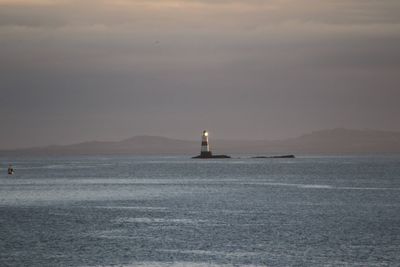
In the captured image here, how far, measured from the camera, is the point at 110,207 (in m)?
65.9

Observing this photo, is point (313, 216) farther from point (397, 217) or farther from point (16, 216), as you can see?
point (16, 216)

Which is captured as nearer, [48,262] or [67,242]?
[48,262]

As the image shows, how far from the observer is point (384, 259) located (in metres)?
35.8

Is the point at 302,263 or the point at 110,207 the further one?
the point at 110,207

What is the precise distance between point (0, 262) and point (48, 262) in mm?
2025

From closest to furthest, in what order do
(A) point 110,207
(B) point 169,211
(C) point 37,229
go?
(C) point 37,229
(B) point 169,211
(A) point 110,207

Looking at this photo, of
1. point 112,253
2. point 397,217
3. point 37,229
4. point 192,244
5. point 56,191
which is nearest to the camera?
point 112,253

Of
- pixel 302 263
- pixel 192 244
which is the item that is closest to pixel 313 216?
Answer: pixel 192 244

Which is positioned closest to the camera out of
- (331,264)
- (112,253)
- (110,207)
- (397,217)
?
(331,264)

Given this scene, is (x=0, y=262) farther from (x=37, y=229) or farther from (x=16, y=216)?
(x=16, y=216)

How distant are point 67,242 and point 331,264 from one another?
14238 mm

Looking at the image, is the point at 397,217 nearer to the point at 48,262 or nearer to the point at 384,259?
the point at 384,259

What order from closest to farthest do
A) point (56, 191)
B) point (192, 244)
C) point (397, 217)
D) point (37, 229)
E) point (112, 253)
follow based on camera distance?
point (112, 253)
point (192, 244)
point (37, 229)
point (397, 217)
point (56, 191)

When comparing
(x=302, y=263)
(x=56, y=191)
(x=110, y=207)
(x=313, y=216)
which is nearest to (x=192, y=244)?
(x=302, y=263)
